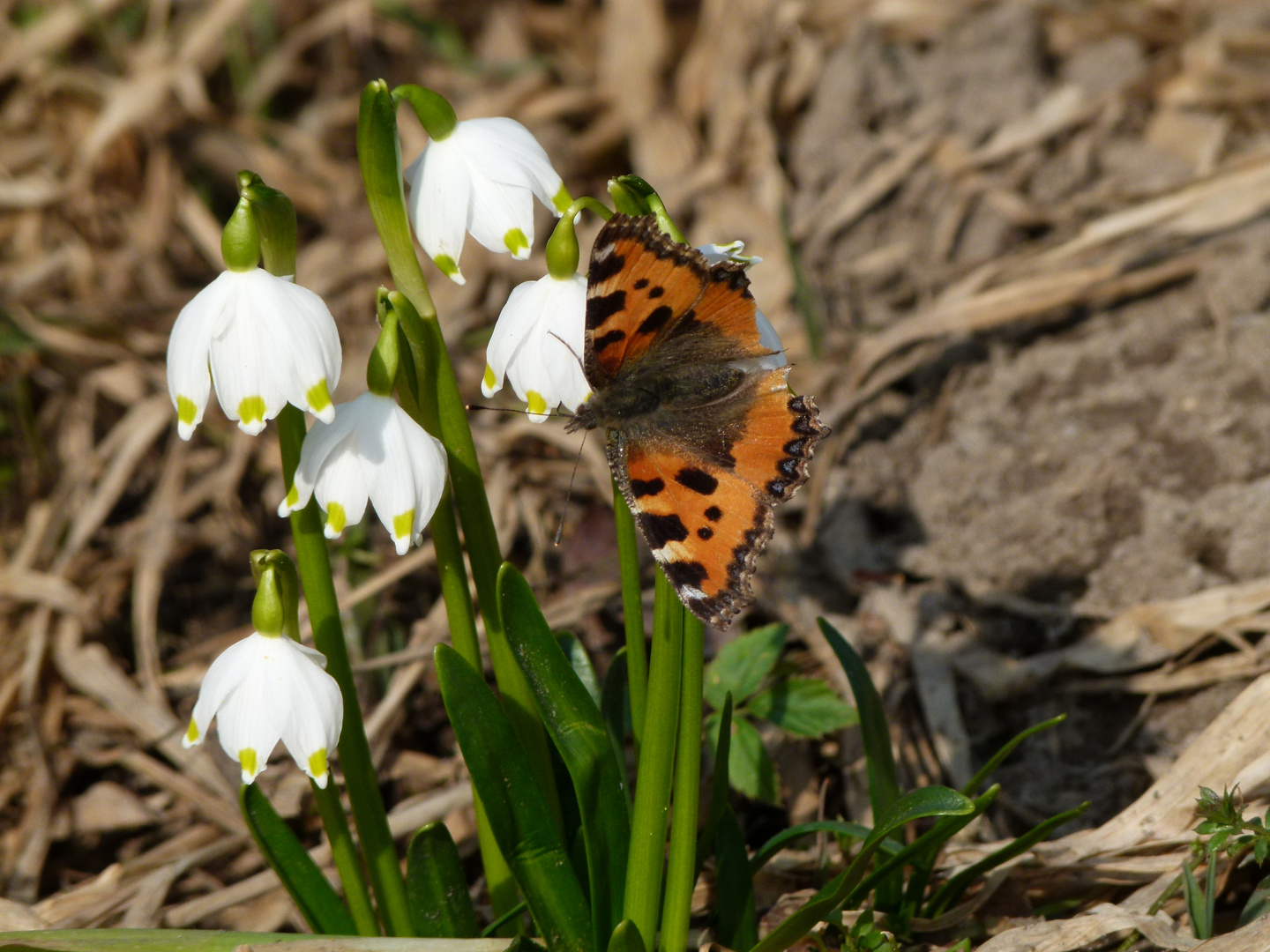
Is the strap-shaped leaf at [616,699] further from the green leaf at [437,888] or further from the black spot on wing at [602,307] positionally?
the black spot on wing at [602,307]

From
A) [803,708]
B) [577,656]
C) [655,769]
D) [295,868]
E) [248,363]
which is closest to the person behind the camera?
[248,363]

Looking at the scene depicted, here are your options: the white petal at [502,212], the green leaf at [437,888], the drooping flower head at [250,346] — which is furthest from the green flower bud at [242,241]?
the green leaf at [437,888]

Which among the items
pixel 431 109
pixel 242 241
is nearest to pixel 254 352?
pixel 242 241

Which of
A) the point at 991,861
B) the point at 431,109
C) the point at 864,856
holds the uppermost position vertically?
the point at 431,109

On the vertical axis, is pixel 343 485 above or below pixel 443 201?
below

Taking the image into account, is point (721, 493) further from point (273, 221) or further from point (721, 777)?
point (273, 221)

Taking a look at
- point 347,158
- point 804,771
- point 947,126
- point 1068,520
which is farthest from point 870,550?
point 347,158

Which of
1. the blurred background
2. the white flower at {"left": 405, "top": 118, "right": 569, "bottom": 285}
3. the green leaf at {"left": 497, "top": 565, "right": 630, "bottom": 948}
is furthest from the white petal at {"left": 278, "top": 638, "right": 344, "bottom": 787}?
the blurred background
